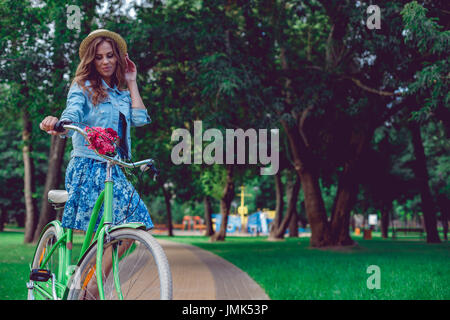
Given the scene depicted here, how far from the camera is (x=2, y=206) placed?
38750 mm

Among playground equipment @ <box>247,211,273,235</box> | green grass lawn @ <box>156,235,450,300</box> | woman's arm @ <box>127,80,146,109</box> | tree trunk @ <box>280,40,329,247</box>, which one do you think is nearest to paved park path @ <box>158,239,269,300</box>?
green grass lawn @ <box>156,235,450,300</box>

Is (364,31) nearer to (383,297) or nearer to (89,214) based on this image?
(383,297)

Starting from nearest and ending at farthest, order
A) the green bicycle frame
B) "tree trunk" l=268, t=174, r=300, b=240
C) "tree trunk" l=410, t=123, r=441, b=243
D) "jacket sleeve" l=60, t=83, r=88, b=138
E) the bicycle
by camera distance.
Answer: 1. the bicycle
2. the green bicycle frame
3. "jacket sleeve" l=60, t=83, r=88, b=138
4. "tree trunk" l=410, t=123, r=441, b=243
5. "tree trunk" l=268, t=174, r=300, b=240

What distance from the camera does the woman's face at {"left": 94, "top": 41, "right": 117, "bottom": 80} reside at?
2.75 m

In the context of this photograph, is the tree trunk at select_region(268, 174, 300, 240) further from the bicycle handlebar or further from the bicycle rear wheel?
the bicycle handlebar

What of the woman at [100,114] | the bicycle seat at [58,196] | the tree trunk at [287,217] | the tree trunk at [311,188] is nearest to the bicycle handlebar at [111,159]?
the woman at [100,114]

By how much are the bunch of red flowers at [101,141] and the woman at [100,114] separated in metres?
0.21

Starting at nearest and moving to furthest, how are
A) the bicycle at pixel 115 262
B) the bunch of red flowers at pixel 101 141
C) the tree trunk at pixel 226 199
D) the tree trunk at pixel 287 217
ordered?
the bicycle at pixel 115 262 < the bunch of red flowers at pixel 101 141 < the tree trunk at pixel 226 199 < the tree trunk at pixel 287 217

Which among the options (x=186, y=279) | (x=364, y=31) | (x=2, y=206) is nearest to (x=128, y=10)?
(x=364, y=31)

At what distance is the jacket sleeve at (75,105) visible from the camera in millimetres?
2605

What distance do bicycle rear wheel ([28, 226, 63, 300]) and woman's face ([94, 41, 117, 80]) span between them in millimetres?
1092

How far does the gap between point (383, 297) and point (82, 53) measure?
536 centimetres

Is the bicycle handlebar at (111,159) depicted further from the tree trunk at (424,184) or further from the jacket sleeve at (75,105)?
the tree trunk at (424,184)

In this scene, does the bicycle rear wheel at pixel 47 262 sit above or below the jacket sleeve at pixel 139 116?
below
